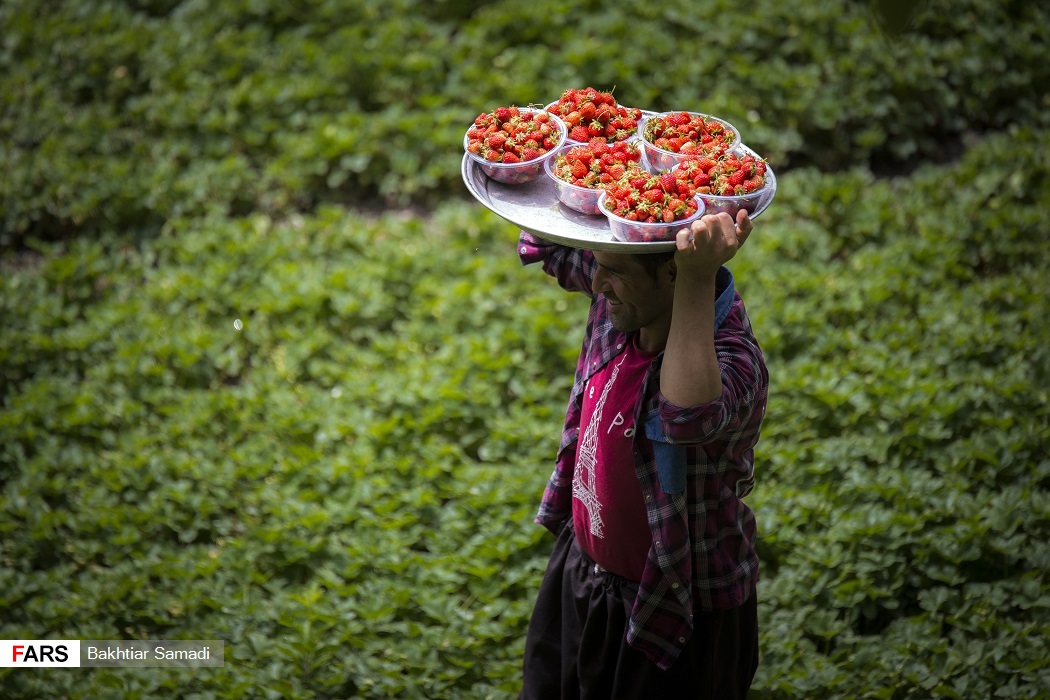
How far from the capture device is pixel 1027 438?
3705 mm

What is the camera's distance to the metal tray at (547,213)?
1919 mm

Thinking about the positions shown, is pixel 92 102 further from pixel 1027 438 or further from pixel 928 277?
pixel 1027 438

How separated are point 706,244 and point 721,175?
0.29 meters

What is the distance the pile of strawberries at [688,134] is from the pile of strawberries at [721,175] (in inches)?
4.0

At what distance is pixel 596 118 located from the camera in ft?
7.62

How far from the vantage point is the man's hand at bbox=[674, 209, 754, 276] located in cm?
178

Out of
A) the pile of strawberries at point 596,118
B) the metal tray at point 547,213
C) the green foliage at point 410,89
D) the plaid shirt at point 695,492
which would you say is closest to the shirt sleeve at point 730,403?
the plaid shirt at point 695,492

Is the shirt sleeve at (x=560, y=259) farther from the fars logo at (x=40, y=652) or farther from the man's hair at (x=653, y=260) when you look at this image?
the fars logo at (x=40, y=652)

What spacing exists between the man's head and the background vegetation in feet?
2.17

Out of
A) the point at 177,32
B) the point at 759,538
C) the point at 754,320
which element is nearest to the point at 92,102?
the point at 177,32

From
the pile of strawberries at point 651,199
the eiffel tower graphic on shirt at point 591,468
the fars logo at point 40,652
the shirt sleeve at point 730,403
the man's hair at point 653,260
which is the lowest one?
the fars logo at point 40,652

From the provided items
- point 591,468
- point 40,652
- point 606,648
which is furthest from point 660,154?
point 40,652

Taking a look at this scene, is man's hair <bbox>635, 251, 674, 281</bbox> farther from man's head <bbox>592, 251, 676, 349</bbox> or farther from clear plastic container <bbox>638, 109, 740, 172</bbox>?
clear plastic container <bbox>638, 109, 740, 172</bbox>

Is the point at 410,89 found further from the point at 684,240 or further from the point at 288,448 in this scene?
the point at 684,240
